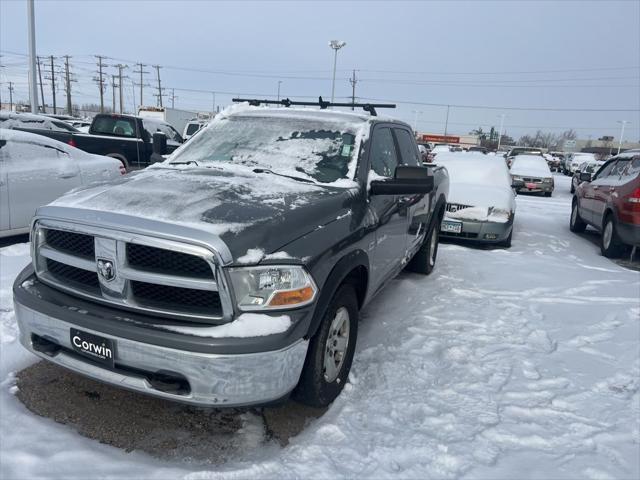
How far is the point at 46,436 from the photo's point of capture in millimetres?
2730

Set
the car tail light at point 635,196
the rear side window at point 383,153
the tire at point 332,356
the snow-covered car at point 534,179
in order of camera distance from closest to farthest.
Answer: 1. the tire at point 332,356
2. the rear side window at point 383,153
3. the car tail light at point 635,196
4. the snow-covered car at point 534,179

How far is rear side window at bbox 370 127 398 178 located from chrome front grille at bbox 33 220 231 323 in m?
1.91

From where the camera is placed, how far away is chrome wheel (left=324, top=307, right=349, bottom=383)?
3082mm

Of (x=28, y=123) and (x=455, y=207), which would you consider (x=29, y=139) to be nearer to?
(x=455, y=207)

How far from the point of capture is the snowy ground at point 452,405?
2635 millimetres

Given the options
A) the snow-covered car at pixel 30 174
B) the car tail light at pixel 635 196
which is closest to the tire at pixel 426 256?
the car tail light at pixel 635 196

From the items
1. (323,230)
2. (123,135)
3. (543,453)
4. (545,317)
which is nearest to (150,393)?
(323,230)

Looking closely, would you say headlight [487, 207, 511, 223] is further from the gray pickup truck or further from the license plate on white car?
the gray pickup truck

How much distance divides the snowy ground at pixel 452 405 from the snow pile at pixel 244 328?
0.74 metres

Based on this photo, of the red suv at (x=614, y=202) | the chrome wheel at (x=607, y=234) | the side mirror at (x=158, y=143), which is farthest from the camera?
the chrome wheel at (x=607, y=234)

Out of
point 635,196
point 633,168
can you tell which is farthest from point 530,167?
point 635,196

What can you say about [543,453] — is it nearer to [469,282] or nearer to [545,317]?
[545,317]

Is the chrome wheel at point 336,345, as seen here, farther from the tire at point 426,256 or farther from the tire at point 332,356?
the tire at point 426,256

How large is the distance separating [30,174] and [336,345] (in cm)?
542
